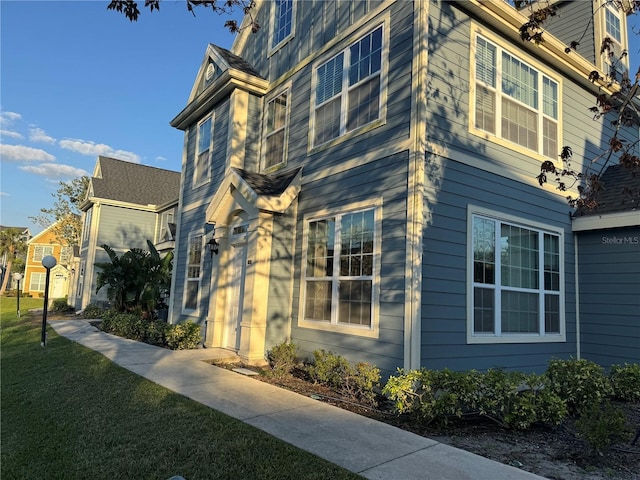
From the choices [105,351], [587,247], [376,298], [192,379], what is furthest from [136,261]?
[587,247]

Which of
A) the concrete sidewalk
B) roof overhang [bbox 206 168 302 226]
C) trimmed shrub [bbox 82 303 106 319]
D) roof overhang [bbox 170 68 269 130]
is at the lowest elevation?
trimmed shrub [bbox 82 303 106 319]

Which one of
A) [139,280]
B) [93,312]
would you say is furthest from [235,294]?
[93,312]

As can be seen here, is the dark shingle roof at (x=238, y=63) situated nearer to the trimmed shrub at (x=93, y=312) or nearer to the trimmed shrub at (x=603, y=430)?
the trimmed shrub at (x=603, y=430)

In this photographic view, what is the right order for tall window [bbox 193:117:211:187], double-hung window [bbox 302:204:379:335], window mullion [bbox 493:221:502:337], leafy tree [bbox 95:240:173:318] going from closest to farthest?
1. double-hung window [bbox 302:204:379:335]
2. window mullion [bbox 493:221:502:337]
3. tall window [bbox 193:117:211:187]
4. leafy tree [bbox 95:240:173:318]

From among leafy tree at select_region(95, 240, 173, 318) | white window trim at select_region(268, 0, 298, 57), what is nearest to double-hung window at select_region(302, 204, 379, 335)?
white window trim at select_region(268, 0, 298, 57)

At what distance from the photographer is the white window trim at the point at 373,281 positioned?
7.01m

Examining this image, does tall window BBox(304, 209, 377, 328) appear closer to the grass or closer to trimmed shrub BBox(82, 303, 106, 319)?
the grass

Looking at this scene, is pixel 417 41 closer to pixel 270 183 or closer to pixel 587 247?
pixel 270 183

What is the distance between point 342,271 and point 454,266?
202cm

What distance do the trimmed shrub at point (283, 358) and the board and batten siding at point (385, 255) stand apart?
13.8 inches

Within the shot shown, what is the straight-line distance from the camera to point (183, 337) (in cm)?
1072

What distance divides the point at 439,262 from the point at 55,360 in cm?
828

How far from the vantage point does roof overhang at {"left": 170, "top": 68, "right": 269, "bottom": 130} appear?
11.0 metres

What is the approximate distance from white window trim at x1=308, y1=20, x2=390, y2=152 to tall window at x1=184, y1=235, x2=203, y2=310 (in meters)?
5.23
